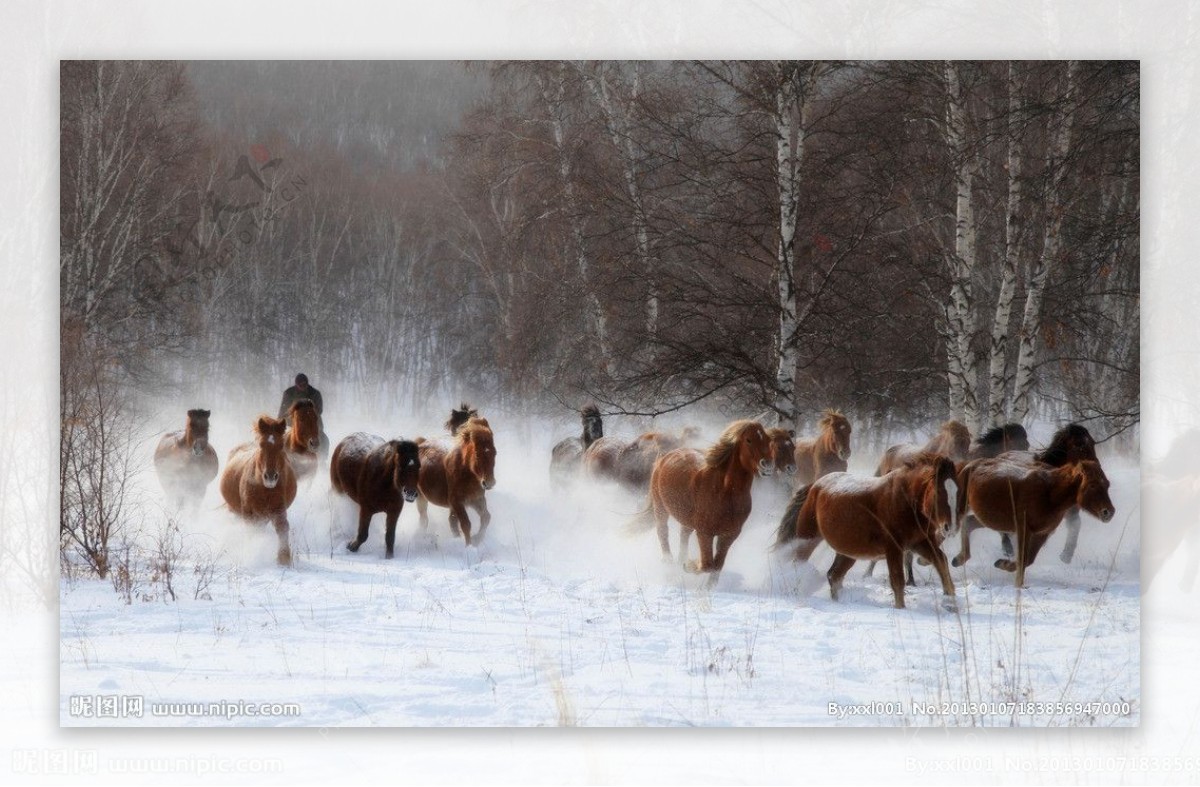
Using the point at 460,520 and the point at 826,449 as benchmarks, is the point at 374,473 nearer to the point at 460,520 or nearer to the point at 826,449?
the point at 460,520

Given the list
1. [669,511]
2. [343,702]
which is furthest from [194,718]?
[669,511]

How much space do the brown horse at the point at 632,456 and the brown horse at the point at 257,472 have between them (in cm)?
155

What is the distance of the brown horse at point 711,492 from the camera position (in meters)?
5.56

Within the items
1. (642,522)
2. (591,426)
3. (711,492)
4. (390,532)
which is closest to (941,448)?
(711,492)

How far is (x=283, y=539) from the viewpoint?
566 centimetres

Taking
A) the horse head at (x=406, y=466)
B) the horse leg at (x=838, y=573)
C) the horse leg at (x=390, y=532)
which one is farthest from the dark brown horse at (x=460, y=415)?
the horse leg at (x=838, y=573)

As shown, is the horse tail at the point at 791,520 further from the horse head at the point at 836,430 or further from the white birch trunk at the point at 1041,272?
the white birch trunk at the point at 1041,272

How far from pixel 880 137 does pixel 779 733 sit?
298cm

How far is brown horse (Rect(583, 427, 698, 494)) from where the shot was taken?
5.53 metres

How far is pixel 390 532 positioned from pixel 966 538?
9.75 feet

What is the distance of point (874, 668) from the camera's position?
5.30 m

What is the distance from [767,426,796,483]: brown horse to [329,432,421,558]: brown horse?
182 cm

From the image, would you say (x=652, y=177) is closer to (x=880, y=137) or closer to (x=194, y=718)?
(x=880, y=137)

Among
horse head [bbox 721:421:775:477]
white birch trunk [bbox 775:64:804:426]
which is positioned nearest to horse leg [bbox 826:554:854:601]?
horse head [bbox 721:421:775:477]
